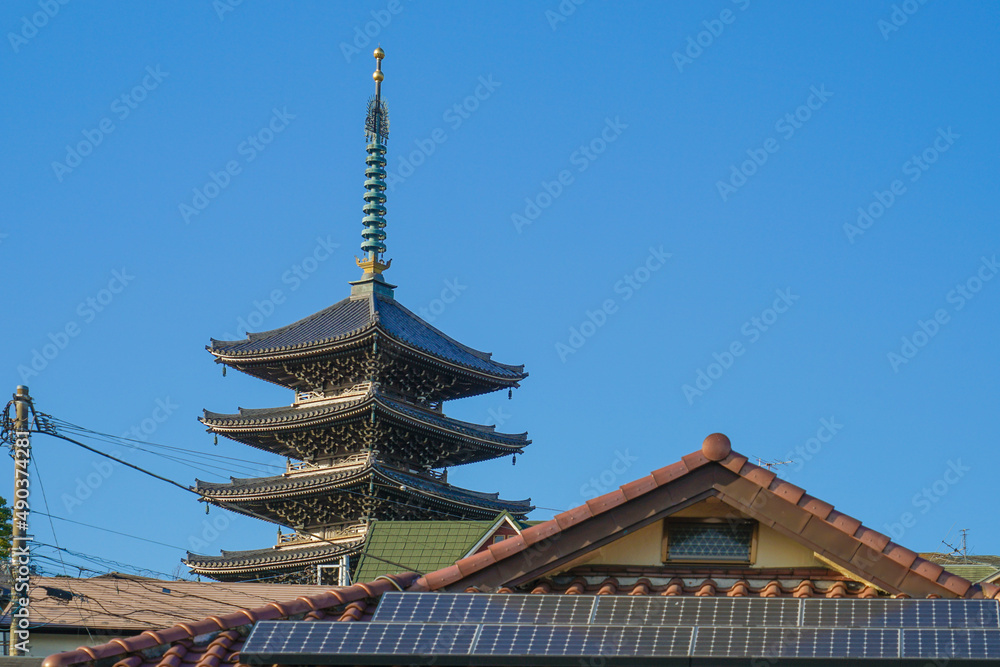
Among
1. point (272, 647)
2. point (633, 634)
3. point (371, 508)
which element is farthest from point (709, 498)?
point (371, 508)

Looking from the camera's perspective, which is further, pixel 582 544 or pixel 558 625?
pixel 582 544

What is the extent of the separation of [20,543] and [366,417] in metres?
27.5

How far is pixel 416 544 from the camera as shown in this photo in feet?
127

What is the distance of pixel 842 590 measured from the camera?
39.7 feet

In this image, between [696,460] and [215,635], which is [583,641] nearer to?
[696,460]

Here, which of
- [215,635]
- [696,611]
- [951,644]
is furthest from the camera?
[215,635]

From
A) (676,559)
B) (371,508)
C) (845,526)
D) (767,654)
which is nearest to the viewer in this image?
(767,654)

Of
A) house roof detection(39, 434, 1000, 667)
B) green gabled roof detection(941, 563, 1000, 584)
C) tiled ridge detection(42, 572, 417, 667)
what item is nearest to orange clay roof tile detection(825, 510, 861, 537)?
house roof detection(39, 434, 1000, 667)

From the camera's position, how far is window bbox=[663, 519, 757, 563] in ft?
40.9

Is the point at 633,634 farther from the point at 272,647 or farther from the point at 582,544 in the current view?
the point at 272,647

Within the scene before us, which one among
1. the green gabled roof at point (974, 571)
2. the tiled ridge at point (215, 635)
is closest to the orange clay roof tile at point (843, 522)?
the tiled ridge at point (215, 635)

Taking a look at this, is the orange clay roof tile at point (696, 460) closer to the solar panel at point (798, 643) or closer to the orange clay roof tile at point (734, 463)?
the orange clay roof tile at point (734, 463)

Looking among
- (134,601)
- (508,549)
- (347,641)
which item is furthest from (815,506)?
(134,601)

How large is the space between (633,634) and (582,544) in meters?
1.18
